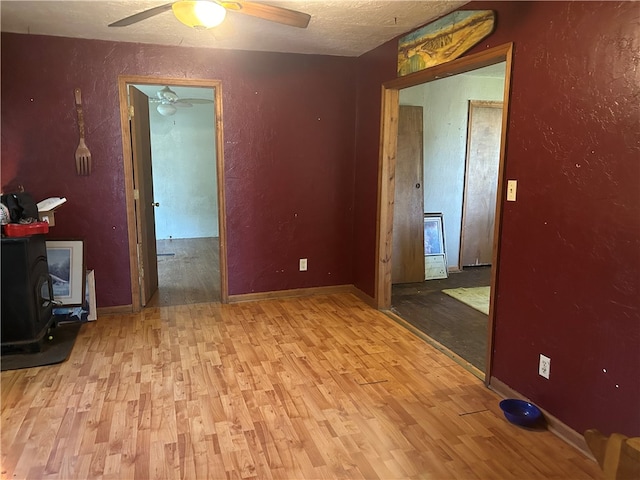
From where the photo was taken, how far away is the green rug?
4.24m

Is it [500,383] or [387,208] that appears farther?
[387,208]

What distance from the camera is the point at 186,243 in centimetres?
754

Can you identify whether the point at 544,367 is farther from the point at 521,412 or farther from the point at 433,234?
the point at 433,234

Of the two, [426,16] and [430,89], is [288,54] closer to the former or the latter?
[426,16]

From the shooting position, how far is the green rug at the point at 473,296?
4.24 m

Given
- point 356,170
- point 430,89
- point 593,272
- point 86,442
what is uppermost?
point 430,89

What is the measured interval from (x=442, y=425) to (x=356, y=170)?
8.99 ft

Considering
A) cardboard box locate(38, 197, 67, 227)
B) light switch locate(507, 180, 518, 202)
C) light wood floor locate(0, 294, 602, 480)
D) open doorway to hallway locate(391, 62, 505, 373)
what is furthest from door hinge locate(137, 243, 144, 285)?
light switch locate(507, 180, 518, 202)

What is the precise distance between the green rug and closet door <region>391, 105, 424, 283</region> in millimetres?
499

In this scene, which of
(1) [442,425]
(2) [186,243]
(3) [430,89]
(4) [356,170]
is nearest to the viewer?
(1) [442,425]

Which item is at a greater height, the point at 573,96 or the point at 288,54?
the point at 288,54

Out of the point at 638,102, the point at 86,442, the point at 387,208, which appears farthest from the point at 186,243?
the point at 638,102

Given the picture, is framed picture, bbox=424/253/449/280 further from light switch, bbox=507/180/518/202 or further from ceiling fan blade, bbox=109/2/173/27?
ceiling fan blade, bbox=109/2/173/27

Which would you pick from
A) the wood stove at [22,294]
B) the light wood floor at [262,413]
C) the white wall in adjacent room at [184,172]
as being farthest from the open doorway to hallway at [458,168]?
the white wall in adjacent room at [184,172]
